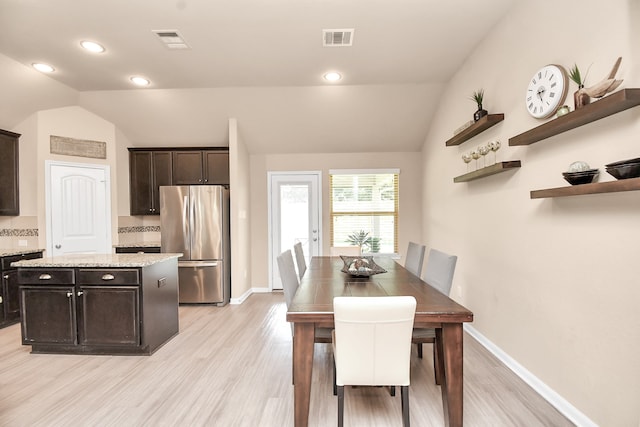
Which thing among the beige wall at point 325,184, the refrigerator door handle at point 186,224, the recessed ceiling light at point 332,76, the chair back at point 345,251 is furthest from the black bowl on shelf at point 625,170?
the refrigerator door handle at point 186,224

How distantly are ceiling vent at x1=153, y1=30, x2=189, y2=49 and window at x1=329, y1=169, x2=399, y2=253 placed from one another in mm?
2838

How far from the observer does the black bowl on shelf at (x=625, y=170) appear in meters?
1.48

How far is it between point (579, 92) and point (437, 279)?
5.03 ft

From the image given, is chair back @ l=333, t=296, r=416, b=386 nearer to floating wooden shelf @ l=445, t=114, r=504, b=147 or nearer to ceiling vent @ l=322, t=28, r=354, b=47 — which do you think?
floating wooden shelf @ l=445, t=114, r=504, b=147

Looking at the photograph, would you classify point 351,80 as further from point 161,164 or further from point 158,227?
point 158,227

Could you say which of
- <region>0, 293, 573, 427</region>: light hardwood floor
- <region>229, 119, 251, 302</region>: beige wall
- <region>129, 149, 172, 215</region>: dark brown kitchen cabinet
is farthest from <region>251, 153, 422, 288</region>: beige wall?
<region>0, 293, 573, 427</region>: light hardwood floor

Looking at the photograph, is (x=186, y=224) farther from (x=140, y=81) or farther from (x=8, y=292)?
(x=8, y=292)

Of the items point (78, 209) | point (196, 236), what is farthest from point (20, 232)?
point (196, 236)

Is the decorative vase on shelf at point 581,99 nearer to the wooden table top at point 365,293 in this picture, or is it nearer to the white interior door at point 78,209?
the wooden table top at point 365,293

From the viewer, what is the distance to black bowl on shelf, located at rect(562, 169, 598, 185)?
1773 millimetres

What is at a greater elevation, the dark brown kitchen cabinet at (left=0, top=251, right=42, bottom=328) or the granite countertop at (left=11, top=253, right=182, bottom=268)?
the granite countertop at (left=11, top=253, right=182, bottom=268)

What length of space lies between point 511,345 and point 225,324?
2922mm

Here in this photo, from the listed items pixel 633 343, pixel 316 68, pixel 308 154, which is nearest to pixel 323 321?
pixel 633 343

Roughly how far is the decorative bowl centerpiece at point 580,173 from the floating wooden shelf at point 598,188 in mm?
57
